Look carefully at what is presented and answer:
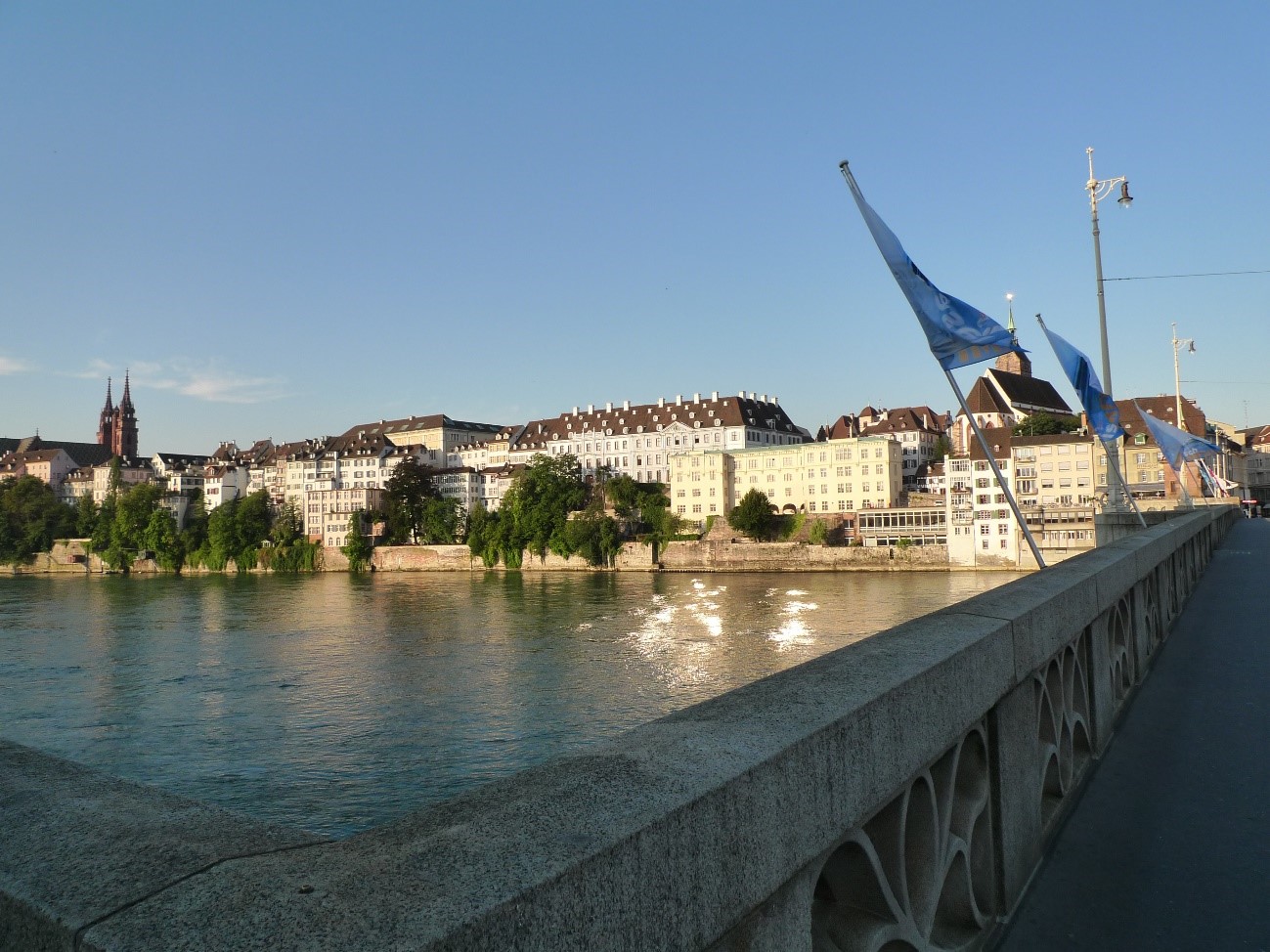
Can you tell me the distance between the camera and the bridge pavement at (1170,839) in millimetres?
2678

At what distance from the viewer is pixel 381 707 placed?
24734 mm

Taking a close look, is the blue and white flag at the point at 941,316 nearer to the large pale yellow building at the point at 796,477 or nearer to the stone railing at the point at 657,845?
the stone railing at the point at 657,845

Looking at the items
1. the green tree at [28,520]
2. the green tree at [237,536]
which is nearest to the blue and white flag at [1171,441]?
the green tree at [237,536]

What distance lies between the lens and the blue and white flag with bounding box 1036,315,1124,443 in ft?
59.2

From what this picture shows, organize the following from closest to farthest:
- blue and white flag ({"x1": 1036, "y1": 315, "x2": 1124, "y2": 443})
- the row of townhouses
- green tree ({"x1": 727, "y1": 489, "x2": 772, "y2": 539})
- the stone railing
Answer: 1. the stone railing
2. blue and white flag ({"x1": 1036, "y1": 315, "x2": 1124, "y2": 443})
3. the row of townhouses
4. green tree ({"x1": 727, "y1": 489, "x2": 772, "y2": 539})

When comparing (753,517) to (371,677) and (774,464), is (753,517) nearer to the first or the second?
(774,464)

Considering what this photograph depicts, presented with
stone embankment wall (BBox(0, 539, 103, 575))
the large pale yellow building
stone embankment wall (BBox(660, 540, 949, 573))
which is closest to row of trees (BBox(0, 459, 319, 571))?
stone embankment wall (BBox(0, 539, 103, 575))

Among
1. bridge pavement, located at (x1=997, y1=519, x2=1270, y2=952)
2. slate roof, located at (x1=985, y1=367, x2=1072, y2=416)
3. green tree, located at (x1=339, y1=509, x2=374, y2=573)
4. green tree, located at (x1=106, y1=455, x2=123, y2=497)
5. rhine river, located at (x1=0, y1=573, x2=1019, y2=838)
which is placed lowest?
rhine river, located at (x1=0, y1=573, x2=1019, y2=838)

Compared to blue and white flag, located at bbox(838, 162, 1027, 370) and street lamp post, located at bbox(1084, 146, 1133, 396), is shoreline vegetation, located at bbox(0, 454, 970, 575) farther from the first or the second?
blue and white flag, located at bbox(838, 162, 1027, 370)

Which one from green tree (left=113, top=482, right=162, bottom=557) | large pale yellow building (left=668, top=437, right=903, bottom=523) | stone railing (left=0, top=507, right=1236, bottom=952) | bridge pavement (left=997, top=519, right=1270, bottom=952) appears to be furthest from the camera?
green tree (left=113, top=482, right=162, bottom=557)

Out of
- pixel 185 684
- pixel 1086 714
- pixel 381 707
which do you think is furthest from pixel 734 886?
pixel 185 684

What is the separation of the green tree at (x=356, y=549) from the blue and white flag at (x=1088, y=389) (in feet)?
287

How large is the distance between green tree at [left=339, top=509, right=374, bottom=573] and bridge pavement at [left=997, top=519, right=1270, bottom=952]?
98195mm

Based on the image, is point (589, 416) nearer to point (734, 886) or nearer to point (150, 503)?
point (150, 503)
